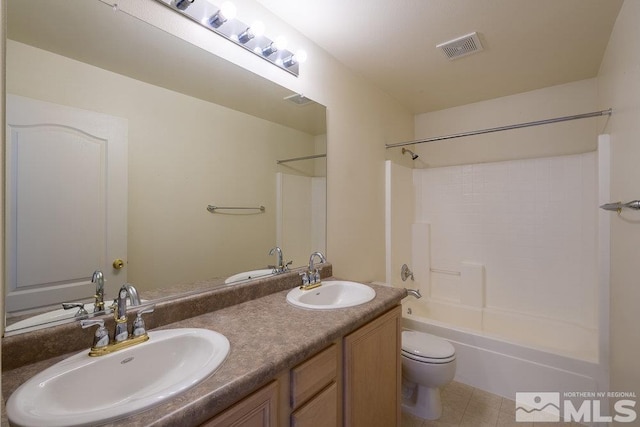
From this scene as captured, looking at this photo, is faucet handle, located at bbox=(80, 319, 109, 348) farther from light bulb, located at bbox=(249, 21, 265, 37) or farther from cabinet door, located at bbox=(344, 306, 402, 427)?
light bulb, located at bbox=(249, 21, 265, 37)

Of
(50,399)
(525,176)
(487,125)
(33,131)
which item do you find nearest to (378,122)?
(487,125)

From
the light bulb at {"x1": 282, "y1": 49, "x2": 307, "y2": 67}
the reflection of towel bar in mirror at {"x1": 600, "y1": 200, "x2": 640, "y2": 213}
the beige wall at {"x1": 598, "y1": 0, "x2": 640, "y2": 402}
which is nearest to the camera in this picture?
the reflection of towel bar in mirror at {"x1": 600, "y1": 200, "x2": 640, "y2": 213}

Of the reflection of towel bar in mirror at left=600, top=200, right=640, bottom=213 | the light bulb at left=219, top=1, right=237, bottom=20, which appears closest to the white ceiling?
the light bulb at left=219, top=1, right=237, bottom=20

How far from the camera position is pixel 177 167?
4.01ft

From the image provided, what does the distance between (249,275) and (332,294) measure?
1.62 ft

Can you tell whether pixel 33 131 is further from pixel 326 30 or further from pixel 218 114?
pixel 326 30

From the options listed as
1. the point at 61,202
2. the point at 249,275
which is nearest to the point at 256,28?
the point at 61,202

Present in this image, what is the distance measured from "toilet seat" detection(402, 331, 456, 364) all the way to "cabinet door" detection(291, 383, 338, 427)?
0.87 m

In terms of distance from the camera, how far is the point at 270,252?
160cm

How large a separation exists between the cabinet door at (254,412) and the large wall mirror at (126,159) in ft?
2.01

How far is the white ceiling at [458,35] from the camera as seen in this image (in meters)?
1.52

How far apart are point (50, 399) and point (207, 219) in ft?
2.53

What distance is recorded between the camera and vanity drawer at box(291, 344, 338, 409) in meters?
0.92

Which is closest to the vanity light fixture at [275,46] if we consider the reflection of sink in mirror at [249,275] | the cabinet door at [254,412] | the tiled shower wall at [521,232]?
the reflection of sink in mirror at [249,275]
